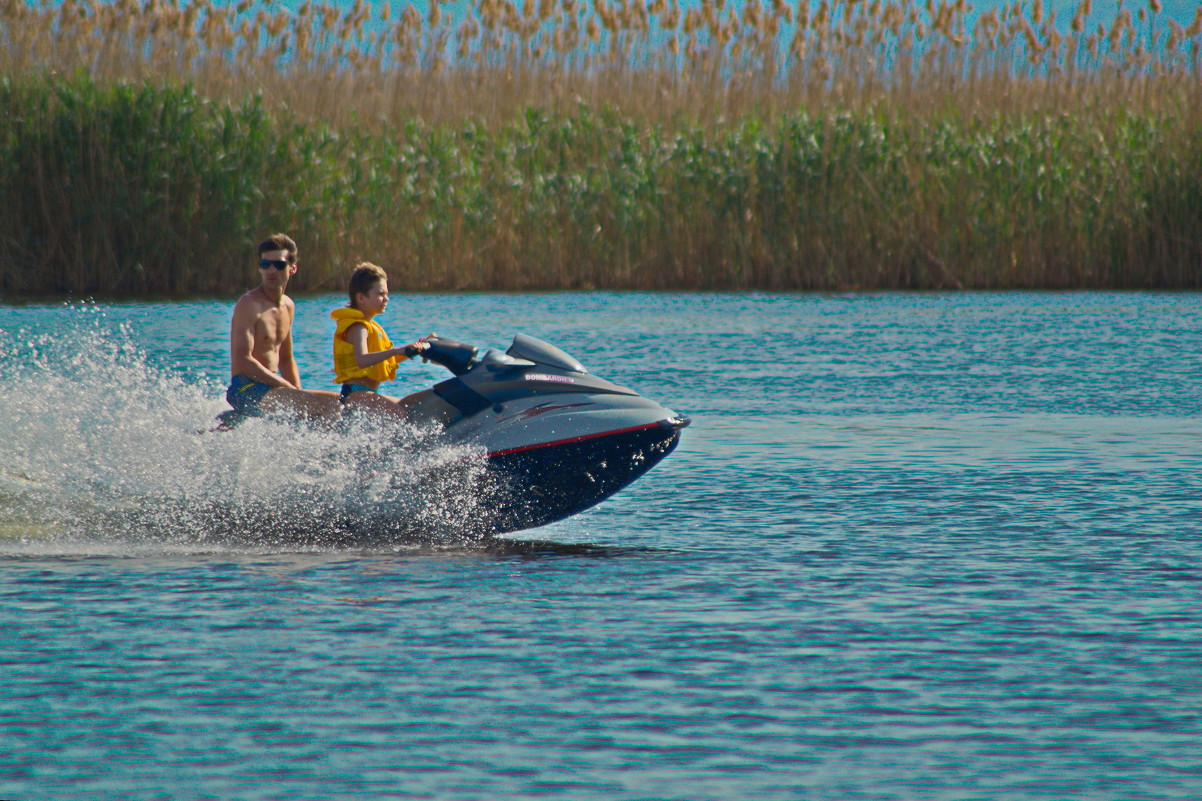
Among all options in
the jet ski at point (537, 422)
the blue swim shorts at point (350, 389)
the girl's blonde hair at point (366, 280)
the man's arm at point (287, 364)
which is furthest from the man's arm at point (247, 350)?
the jet ski at point (537, 422)

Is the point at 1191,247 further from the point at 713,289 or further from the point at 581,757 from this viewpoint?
the point at 581,757

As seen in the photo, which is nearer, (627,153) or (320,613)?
(320,613)

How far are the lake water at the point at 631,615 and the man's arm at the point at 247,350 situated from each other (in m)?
0.23

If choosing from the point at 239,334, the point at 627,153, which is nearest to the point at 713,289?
the point at 627,153

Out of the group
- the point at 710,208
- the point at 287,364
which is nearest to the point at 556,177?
the point at 710,208

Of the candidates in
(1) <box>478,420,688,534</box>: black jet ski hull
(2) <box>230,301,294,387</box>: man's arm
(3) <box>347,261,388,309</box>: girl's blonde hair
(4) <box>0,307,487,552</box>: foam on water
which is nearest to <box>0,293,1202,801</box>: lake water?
(4) <box>0,307,487,552</box>: foam on water

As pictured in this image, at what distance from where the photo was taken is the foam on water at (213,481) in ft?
21.3

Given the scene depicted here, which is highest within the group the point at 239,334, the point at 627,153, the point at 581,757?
the point at 627,153

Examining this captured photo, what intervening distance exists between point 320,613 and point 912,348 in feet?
29.6

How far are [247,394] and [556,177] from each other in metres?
12.4

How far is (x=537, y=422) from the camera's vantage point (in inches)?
254

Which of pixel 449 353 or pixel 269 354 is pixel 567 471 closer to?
pixel 449 353

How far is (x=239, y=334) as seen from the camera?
6.80m

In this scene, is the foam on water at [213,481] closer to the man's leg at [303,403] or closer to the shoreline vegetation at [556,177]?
the man's leg at [303,403]
